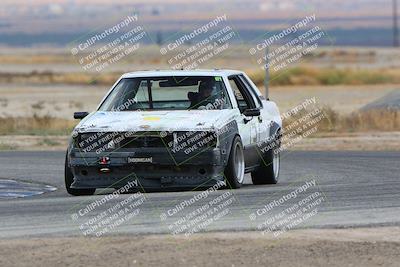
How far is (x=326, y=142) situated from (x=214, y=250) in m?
18.5

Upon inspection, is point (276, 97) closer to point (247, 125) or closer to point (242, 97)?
point (242, 97)

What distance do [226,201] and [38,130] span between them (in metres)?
19.2

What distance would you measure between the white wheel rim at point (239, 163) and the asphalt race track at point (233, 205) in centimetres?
22

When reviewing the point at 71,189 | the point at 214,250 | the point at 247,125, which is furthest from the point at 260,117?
the point at 214,250

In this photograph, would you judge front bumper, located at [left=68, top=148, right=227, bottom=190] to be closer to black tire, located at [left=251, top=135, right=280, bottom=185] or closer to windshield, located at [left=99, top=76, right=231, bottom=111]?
windshield, located at [left=99, top=76, right=231, bottom=111]

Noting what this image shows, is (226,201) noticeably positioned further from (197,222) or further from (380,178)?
(380,178)

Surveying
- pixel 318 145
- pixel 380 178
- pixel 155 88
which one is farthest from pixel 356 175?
pixel 318 145

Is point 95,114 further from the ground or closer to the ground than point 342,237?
closer to the ground

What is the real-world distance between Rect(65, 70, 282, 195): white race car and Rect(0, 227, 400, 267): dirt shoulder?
371cm

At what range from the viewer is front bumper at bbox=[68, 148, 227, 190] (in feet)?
51.6

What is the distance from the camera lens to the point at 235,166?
16.4 meters

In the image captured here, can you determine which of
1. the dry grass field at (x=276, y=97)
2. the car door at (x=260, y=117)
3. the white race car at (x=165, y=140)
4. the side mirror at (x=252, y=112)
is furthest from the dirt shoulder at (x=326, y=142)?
the white race car at (x=165, y=140)

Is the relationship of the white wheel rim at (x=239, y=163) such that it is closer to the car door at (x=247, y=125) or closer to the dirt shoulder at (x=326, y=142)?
the car door at (x=247, y=125)

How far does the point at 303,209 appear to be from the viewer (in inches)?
552
